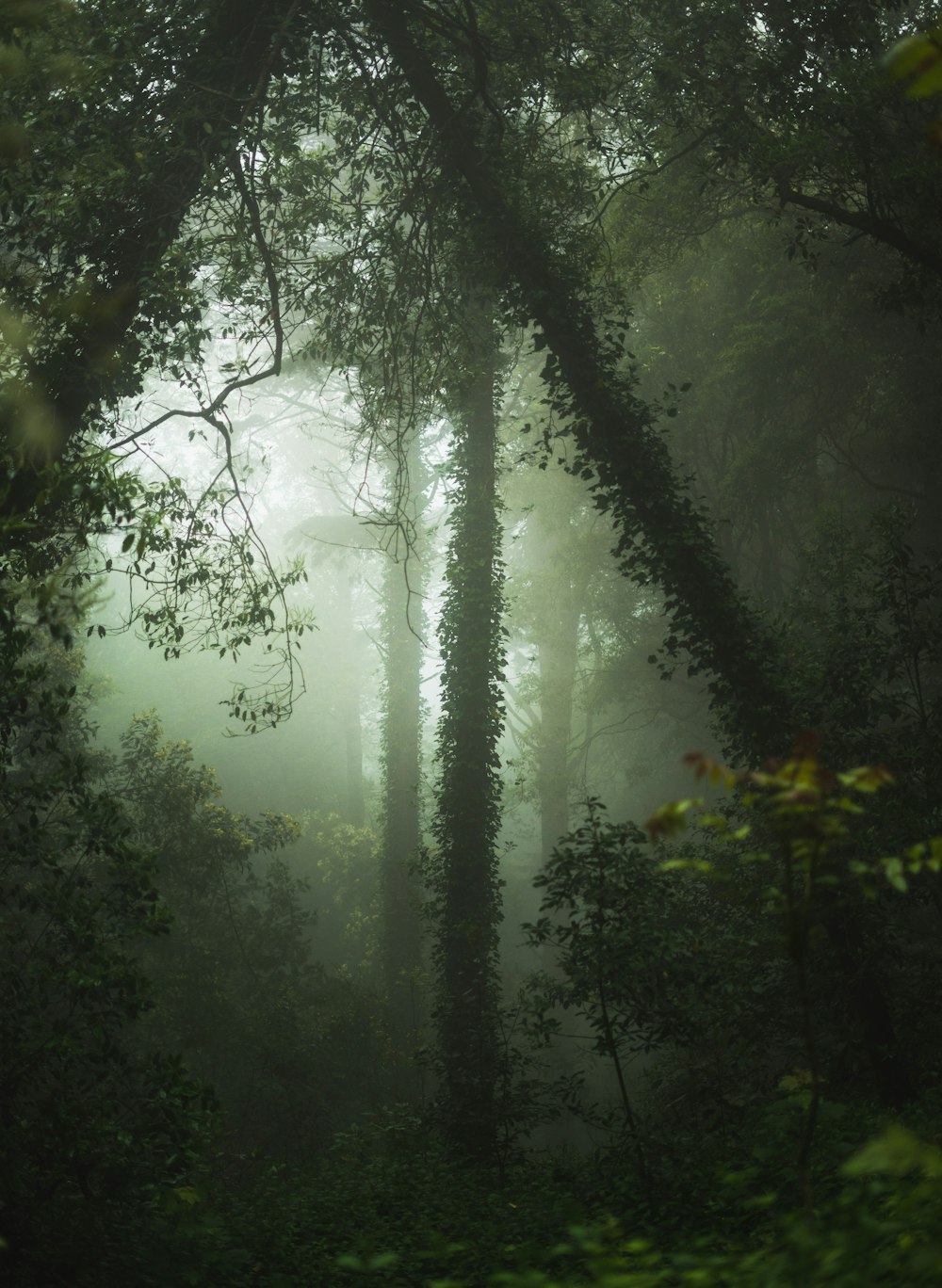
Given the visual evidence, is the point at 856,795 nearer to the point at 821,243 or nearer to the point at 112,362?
the point at 112,362

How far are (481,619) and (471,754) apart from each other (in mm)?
1763

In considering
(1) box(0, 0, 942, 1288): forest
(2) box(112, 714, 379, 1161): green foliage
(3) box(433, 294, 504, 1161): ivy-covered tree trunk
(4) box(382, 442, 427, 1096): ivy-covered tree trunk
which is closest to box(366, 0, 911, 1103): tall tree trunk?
(1) box(0, 0, 942, 1288): forest

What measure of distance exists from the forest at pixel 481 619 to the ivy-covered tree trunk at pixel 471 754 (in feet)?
0.20

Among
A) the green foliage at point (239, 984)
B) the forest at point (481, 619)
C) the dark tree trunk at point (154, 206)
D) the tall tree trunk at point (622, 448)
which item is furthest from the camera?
the green foliage at point (239, 984)

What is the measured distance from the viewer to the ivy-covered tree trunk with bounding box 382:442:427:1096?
17.0 meters

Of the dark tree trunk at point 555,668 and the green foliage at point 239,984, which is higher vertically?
the dark tree trunk at point 555,668

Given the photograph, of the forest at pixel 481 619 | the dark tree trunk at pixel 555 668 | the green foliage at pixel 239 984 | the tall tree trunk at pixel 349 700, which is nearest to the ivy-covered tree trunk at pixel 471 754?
the forest at pixel 481 619

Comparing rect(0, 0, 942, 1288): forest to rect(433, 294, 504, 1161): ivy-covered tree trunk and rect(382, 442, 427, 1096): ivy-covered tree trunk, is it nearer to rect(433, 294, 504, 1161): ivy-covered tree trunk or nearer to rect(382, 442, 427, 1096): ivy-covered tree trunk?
rect(433, 294, 504, 1161): ivy-covered tree trunk

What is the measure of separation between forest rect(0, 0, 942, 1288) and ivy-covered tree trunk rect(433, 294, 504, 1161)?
0.20 ft

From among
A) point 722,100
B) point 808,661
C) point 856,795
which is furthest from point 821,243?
point 856,795

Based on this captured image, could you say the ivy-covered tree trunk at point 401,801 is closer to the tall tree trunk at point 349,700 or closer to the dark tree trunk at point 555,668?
the dark tree trunk at point 555,668

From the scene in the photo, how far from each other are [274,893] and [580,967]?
10574 millimetres

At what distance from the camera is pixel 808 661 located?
9312mm

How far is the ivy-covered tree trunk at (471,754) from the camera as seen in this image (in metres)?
11.1
